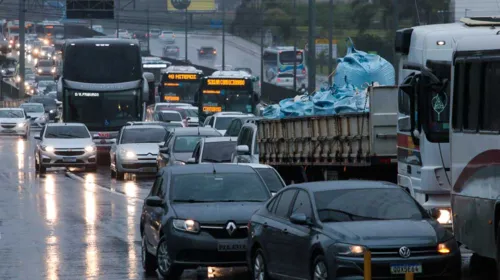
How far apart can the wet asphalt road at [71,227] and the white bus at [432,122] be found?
1075 mm

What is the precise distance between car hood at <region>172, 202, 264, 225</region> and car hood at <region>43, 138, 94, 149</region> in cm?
2492

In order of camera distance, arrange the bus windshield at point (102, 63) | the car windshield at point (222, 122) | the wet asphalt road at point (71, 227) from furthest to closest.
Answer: the bus windshield at point (102, 63)
the car windshield at point (222, 122)
the wet asphalt road at point (71, 227)

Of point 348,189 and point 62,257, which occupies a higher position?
point 348,189

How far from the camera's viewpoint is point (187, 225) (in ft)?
51.7

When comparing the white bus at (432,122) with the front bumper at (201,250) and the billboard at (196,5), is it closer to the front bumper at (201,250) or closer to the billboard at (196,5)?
the front bumper at (201,250)

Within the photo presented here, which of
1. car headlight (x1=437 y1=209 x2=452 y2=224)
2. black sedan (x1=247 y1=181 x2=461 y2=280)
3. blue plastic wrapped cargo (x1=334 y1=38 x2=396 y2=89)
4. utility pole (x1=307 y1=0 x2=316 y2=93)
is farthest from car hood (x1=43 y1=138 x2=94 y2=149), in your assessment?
black sedan (x1=247 y1=181 x2=461 y2=280)

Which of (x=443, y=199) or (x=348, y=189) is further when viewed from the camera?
(x=443, y=199)

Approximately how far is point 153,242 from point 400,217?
4174 mm

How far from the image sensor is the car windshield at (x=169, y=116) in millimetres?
53375

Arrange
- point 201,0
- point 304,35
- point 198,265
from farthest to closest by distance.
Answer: point 201,0, point 304,35, point 198,265

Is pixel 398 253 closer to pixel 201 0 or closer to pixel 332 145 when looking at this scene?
pixel 332 145

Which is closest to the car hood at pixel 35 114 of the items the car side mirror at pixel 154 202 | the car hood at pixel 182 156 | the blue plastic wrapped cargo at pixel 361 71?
the car hood at pixel 182 156

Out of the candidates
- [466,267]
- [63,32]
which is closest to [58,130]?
[466,267]

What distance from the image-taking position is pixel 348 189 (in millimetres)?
14117
